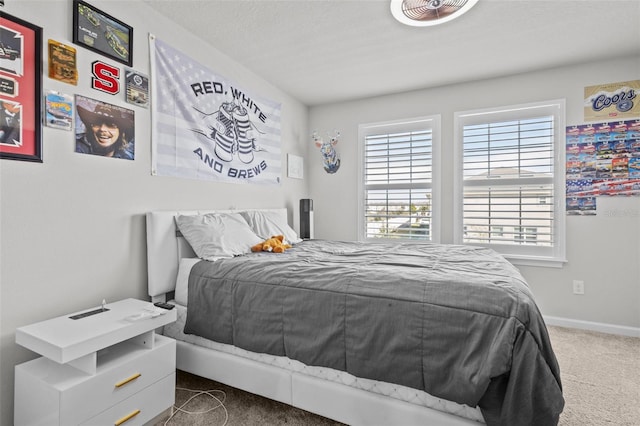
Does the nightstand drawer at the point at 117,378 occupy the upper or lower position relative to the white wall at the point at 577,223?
lower

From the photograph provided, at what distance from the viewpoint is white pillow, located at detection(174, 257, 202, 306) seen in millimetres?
1996

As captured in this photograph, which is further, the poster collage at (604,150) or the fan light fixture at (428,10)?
the poster collage at (604,150)

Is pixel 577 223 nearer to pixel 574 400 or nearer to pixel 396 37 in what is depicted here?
pixel 574 400

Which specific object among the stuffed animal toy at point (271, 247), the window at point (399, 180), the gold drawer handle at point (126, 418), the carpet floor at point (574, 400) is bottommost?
the carpet floor at point (574, 400)

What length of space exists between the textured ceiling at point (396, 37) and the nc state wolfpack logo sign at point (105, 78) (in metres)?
0.58

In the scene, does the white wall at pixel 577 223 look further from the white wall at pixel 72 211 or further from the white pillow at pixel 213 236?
the white wall at pixel 72 211

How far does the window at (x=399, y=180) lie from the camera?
3543 mm

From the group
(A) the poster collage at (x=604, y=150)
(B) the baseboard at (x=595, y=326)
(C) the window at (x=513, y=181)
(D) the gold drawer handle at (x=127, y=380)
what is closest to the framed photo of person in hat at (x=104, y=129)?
(D) the gold drawer handle at (x=127, y=380)

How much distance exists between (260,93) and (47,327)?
8.40ft

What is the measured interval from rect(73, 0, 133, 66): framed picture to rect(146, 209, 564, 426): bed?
3.25 feet

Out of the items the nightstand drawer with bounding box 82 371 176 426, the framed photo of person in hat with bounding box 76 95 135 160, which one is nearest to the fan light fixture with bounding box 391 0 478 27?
the framed photo of person in hat with bounding box 76 95 135 160

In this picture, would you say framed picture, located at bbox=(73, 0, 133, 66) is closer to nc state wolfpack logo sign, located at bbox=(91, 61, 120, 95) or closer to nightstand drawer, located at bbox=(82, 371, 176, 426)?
nc state wolfpack logo sign, located at bbox=(91, 61, 120, 95)

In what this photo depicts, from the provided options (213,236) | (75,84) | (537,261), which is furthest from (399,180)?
(75,84)

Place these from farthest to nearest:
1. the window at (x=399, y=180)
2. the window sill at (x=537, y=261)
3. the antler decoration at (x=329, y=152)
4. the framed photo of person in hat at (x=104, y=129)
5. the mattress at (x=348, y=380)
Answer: the antler decoration at (x=329, y=152) < the window at (x=399, y=180) < the window sill at (x=537, y=261) < the framed photo of person in hat at (x=104, y=129) < the mattress at (x=348, y=380)
